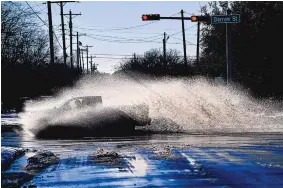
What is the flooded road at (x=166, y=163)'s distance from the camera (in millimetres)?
Result: 8289

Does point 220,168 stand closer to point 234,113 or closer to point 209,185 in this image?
point 209,185

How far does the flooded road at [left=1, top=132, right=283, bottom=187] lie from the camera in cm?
829

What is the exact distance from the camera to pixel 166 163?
10.3 metres

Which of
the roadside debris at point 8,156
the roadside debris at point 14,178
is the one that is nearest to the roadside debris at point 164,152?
the roadside debris at point 8,156

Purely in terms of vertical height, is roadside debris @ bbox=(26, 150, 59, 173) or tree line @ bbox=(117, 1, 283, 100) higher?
tree line @ bbox=(117, 1, 283, 100)

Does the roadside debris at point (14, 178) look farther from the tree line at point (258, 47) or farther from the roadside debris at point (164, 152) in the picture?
the tree line at point (258, 47)

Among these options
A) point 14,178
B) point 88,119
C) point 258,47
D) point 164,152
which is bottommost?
point 164,152

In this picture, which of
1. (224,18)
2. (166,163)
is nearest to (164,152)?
(166,163)

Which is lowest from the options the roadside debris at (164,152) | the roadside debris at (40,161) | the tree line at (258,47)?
the roadside debris at (164,152)

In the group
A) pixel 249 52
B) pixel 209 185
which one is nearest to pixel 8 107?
pixel 249 52

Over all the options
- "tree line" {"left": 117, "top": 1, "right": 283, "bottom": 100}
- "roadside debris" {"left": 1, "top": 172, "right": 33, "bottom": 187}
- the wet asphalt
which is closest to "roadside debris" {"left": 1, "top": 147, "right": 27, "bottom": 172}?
the wet asphalt

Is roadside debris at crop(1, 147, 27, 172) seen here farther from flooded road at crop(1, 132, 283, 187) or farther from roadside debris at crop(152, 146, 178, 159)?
roadside debris at crop(152, 146, 178, 159)

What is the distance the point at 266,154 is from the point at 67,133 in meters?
8.80

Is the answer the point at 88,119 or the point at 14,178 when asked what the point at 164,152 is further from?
the point at 88,119
